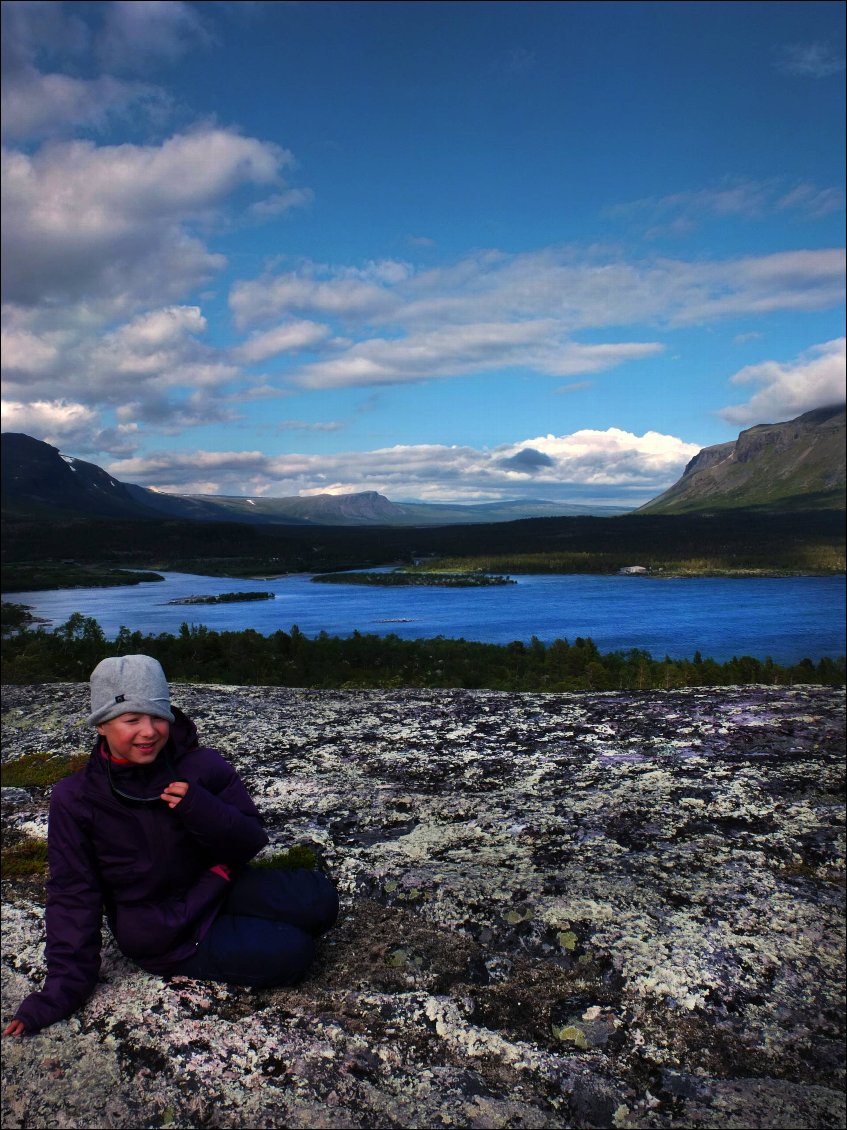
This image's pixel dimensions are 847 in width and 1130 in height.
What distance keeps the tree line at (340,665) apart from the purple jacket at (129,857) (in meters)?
8.18

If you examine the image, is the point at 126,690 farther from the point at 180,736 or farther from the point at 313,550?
the point at 313,550

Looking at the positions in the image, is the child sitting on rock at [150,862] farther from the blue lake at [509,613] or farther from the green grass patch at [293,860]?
the blue lake at [509,613]

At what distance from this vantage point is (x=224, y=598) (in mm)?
37062

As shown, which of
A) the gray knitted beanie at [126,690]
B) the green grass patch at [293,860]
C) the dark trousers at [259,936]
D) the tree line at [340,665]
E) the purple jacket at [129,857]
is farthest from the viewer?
the tree line at [340,665]

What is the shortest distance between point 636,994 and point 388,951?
145 cm

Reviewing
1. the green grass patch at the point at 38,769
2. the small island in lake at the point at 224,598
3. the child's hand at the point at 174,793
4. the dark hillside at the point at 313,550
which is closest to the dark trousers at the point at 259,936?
the child's hand at the point at 174,793

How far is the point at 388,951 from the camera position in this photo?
4.24m

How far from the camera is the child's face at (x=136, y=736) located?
139 inches

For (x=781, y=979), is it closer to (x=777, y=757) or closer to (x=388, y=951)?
(x=388, y=951)

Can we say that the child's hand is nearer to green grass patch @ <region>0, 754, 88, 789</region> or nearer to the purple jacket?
the purple jacket

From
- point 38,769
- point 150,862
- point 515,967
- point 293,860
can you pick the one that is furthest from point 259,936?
point 38,769

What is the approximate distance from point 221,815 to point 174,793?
0.92 feet

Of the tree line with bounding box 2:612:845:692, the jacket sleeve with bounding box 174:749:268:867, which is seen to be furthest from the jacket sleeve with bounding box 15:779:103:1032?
the tree line with bounding box 2:612:845:692

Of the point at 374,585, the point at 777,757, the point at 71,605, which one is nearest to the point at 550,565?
the point at 374,585
